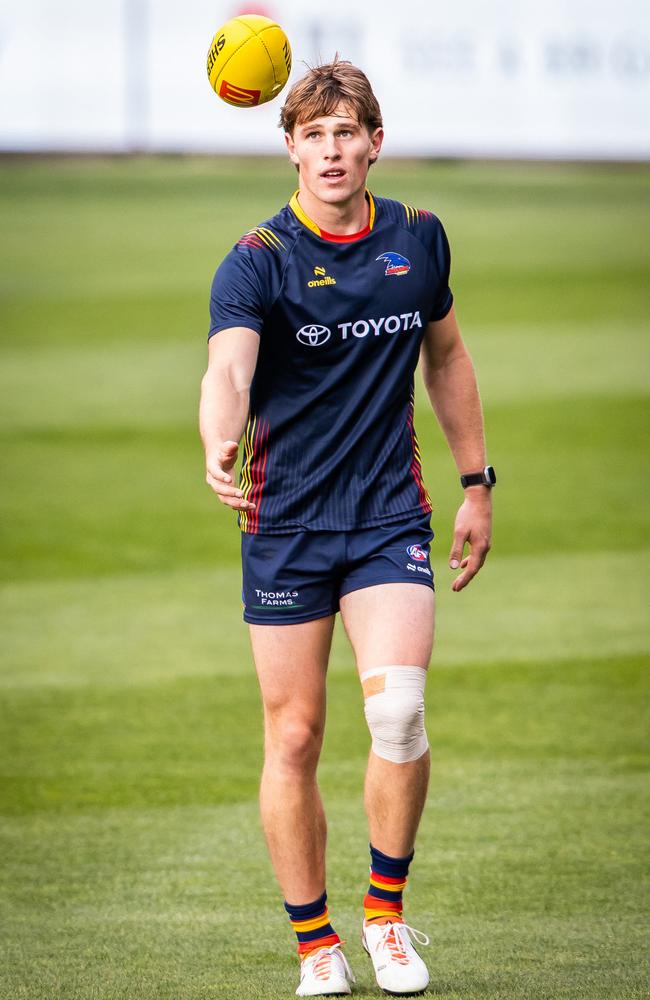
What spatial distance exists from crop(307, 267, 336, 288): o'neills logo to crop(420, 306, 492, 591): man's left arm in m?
0.46

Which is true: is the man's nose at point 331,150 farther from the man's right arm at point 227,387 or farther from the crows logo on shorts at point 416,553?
the crows logo on shorts at point 416,553

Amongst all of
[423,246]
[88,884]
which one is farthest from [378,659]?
[88,884]

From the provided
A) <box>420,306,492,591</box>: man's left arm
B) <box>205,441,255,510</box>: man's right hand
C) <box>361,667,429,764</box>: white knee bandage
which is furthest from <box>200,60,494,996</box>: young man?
<box>205,441,255,510</box>: man's right hand

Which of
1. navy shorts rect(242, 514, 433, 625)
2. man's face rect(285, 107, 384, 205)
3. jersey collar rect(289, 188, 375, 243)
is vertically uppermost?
man's face rect(285, 107, 384, 205)

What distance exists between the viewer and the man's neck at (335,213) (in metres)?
4.22

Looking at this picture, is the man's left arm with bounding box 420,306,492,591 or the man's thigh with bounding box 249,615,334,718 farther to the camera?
the man's left arm with bounding box 420,306,492,591

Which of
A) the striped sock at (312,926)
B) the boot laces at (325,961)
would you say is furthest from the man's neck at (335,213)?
the boot laces at (325,961)

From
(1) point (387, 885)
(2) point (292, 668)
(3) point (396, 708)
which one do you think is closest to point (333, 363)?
(2) point (292, 668)

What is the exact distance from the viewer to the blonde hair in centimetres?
417

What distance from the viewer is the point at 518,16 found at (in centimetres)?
1995

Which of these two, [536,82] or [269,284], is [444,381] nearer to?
[269,284]

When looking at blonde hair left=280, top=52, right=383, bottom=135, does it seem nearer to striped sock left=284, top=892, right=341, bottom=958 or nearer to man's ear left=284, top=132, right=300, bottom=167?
man's ear left=284, top=132, right=300, bottom=167

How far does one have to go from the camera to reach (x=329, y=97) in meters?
4.18

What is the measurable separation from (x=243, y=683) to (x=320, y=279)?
387 cm
